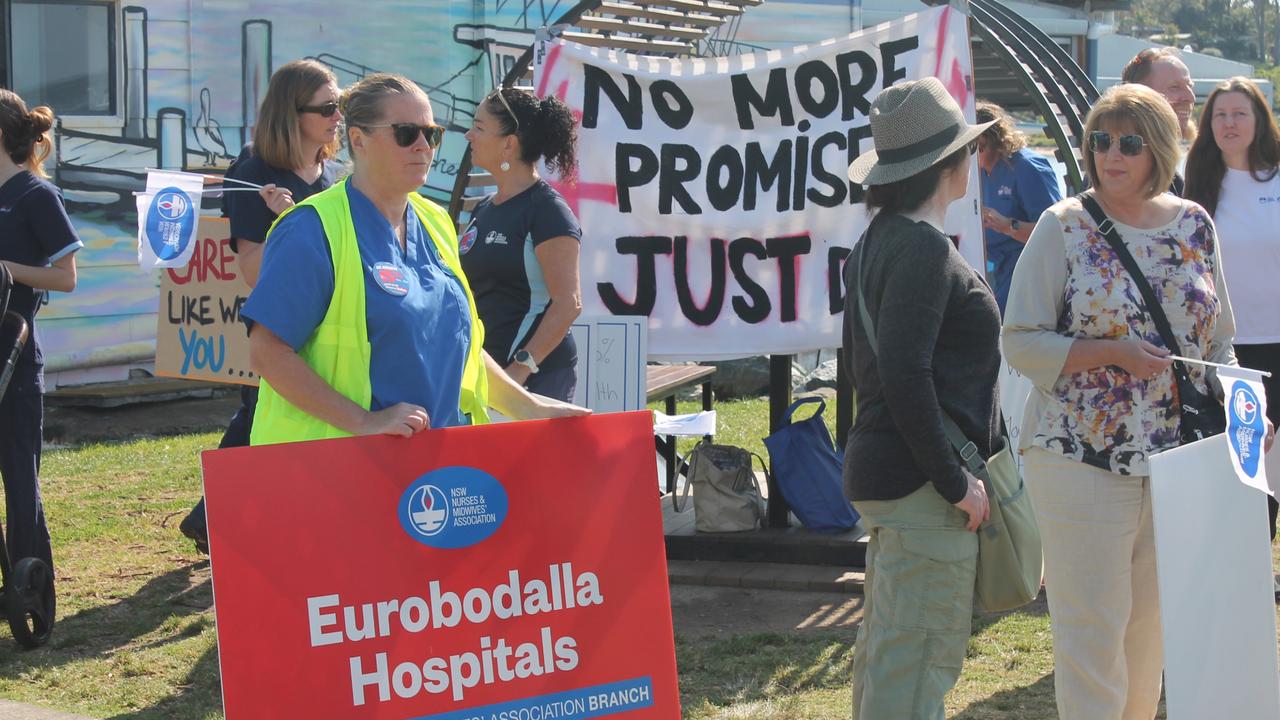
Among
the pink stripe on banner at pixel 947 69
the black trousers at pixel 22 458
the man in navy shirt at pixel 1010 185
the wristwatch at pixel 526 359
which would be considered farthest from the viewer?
the man in navy shirt at pixel 1010 185

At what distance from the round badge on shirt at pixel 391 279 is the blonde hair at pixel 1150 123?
181cm

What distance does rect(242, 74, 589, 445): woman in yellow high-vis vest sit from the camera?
10.2 ft

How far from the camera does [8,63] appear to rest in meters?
10.8

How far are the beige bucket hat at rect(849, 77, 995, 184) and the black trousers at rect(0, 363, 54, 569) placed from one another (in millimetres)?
3425

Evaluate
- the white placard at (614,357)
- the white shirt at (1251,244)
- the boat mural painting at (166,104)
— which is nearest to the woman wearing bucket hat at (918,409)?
the white shirt at (1251,244)

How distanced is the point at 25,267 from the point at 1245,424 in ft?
13.7

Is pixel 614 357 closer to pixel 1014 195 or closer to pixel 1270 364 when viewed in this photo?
pixel 1014 195

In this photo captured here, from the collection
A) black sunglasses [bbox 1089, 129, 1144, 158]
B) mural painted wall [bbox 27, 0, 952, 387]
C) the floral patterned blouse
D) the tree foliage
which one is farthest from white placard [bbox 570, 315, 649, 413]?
the tree foliage

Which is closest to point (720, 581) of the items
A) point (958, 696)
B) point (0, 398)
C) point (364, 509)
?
point (958, 696)

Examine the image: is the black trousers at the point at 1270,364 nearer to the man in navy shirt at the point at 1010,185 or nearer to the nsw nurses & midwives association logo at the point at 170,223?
the man in navy shirt at the point at 1010,185

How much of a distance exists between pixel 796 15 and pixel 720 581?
924cm

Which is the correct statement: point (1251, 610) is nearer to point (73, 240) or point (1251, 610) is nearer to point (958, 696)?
point (958, 696)

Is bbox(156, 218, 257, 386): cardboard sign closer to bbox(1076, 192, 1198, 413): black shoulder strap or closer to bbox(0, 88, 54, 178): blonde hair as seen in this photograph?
bbox(0, 88, 54, 178): blonde hair

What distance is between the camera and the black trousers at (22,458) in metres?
5.46
